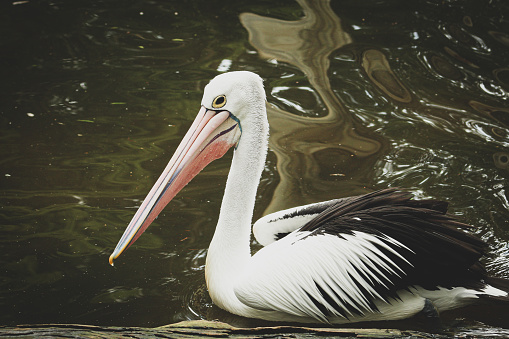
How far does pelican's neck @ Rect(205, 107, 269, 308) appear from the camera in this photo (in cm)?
315

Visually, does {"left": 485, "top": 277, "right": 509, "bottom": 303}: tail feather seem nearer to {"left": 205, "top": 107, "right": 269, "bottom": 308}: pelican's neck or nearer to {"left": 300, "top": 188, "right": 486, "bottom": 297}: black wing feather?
{"left": 300, "top": 188, "right": 486, "bottom": 297}: black wing feather

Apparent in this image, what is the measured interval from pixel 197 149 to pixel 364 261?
103 cm

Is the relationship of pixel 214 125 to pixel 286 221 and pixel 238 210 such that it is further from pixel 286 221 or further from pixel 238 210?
pixel 286 221

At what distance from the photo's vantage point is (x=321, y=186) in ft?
14.2

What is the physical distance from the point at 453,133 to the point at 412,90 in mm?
850

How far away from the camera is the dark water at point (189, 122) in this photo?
135 inches

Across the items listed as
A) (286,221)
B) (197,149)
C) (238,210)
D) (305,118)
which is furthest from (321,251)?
(305,118)

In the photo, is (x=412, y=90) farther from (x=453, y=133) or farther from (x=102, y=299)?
(x=102, y=299)

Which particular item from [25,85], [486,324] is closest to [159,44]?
[25,85]

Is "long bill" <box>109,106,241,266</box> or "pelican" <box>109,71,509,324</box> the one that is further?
"long bill" <box>109,106,241,266</box>

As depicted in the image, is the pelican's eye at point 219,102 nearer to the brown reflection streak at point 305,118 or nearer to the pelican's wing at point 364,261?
the pelican's wing at point 364,261

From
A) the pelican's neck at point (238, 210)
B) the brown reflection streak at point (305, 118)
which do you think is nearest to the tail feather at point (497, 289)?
the pelican's neck at point (238, 210)

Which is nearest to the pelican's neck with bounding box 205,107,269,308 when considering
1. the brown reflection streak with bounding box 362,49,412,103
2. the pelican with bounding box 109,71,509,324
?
the pelican with bounding box 109,71,509,324

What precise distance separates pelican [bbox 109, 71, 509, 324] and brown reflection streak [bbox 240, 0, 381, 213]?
3.10 ft
